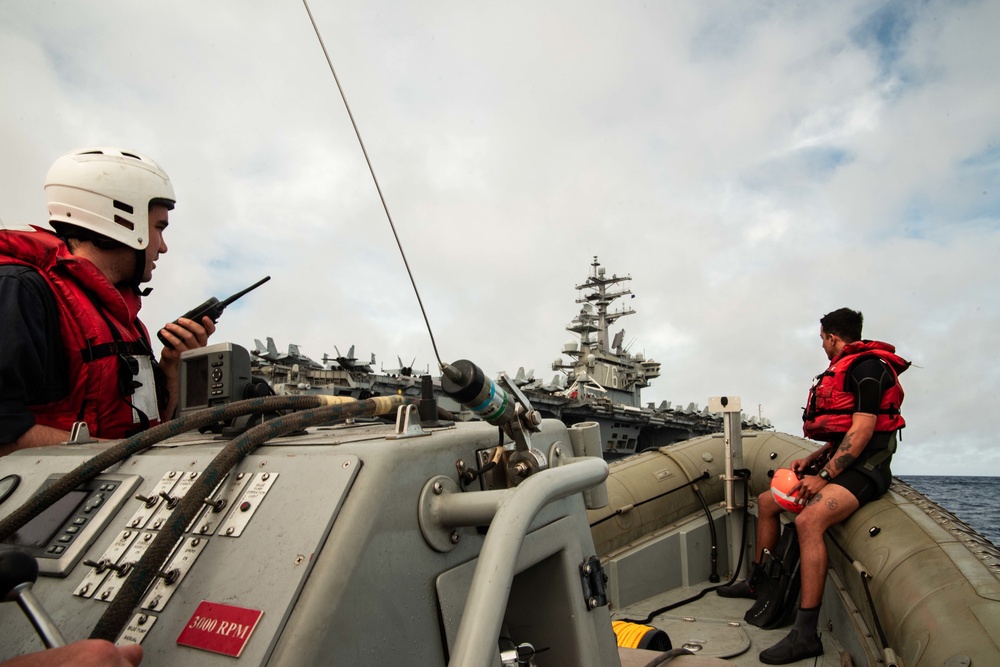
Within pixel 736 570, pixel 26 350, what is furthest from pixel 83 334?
pixel 736 570

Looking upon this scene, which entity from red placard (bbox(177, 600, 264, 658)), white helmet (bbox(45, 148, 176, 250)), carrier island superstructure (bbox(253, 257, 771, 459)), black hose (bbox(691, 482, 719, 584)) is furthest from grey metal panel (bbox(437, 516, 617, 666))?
carrier island superstructure (bbox(253, 257, 771, 459))

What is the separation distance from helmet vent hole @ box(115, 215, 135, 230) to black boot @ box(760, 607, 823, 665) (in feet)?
12.9

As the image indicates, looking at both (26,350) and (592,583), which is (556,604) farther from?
(26,350)

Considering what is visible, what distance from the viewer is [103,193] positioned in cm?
209

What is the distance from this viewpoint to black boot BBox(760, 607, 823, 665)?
135 inches

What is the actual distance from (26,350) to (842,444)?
407 centimetres

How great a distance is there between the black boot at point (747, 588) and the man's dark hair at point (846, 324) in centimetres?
186

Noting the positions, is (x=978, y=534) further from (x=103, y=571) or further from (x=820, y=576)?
(x=103, y=571)

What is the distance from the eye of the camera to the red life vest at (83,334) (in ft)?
6.25

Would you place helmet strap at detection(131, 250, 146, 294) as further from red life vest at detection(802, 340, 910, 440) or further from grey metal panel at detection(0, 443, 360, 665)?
red life vest at detection(802, 340, 910, 440)

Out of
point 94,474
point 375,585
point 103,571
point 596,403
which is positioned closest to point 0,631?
point 103,571

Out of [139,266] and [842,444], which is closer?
[139,266]

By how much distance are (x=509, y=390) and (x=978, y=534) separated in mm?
3338

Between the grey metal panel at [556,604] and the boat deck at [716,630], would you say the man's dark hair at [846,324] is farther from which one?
the grey metal panel at [556,604]
